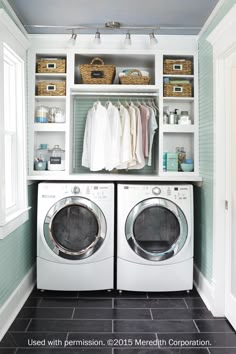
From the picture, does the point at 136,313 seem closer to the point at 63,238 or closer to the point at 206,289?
the point at 206,289

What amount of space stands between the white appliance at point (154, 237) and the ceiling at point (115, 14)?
1403 millimetres

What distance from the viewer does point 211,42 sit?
2814 millimetres

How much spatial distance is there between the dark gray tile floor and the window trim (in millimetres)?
712

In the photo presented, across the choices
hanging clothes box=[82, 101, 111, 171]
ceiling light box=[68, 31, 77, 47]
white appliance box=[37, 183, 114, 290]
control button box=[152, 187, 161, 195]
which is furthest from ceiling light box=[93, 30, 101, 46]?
control button box=[152, 187, 161, 195]

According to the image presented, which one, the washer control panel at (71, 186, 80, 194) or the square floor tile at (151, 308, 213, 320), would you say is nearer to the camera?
the square floor tile at (151, 308, 213, 320)

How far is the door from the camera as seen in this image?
103 inches

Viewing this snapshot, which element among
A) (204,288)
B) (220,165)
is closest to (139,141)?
(220,165)

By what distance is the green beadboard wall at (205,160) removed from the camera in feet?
9.80

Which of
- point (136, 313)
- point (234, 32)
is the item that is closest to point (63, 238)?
point (136, 313)

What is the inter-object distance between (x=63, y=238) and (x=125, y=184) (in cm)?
73

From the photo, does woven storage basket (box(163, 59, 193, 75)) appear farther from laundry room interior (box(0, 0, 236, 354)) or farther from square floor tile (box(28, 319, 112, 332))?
square floor tile (box(28, 319, 112, 332))

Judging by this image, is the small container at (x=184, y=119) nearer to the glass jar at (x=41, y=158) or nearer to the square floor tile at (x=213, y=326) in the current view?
the glass jar at (x=41, y=158)

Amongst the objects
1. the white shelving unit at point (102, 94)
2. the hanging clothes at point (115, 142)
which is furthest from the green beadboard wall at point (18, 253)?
the hanging clothes at point (115, 142)

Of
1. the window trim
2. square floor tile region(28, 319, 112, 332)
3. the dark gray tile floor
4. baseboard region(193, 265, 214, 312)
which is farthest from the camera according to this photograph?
baseboard region(193, 265, 214, 312)
